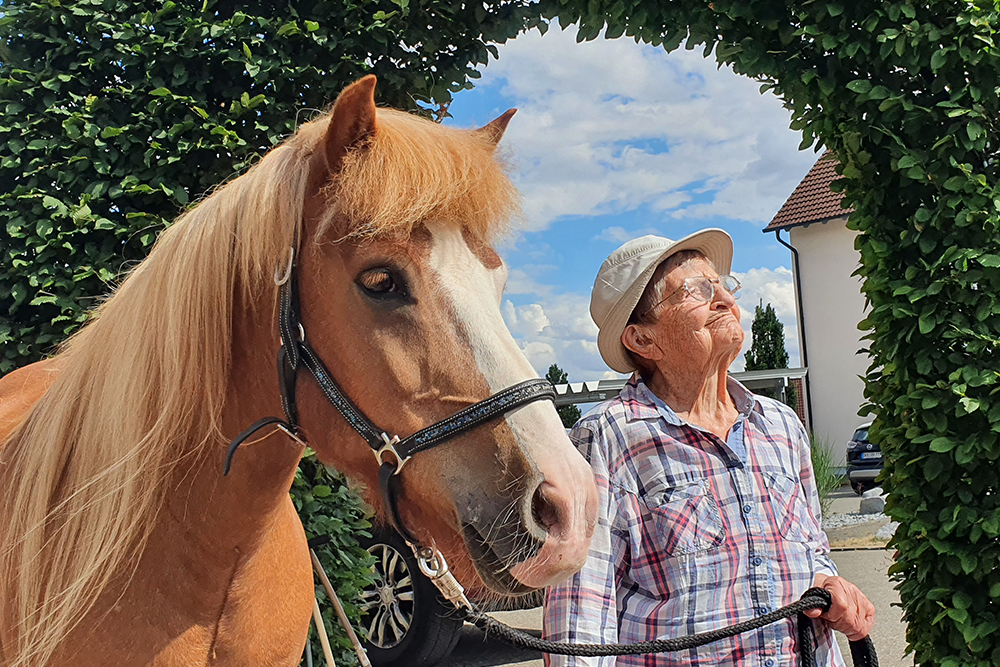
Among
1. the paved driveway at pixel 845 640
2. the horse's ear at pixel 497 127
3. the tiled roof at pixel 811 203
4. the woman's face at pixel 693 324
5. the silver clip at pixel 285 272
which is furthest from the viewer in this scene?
the tiled roof at pixel 811 203

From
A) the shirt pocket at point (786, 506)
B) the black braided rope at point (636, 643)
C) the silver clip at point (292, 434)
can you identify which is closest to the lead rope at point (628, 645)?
the black braided rope at point (636, 643)

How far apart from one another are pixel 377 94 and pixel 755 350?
1812cm

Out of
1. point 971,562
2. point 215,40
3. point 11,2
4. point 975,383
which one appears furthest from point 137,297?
point 971,562

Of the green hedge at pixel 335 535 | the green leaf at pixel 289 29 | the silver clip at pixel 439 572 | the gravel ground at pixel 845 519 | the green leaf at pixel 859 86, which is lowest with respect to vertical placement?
the gravel ground at pixel 845 519

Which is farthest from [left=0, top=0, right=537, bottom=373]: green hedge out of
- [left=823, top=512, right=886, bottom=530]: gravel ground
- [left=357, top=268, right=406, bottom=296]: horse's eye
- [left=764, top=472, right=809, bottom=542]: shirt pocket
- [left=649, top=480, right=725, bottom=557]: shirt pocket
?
[left=823, top=512, right=886, bottom=530]: gravel ground

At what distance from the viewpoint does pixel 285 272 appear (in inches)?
54.4

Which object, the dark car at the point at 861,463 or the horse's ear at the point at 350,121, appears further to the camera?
the dark car at the point at 861,463

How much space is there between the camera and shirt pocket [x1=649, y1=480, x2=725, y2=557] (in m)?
1.74

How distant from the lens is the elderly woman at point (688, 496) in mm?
1712

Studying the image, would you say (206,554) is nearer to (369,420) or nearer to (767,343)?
(369,420)

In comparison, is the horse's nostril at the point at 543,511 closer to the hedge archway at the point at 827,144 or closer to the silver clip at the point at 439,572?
the silver clip at the point at 439,572

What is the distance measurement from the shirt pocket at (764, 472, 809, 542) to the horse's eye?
108 centimetres

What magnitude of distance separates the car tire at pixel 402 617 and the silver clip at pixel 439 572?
339 cm

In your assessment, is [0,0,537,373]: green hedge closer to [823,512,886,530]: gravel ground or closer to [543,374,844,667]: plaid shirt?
[543,374,844,667]: plaid shirt
